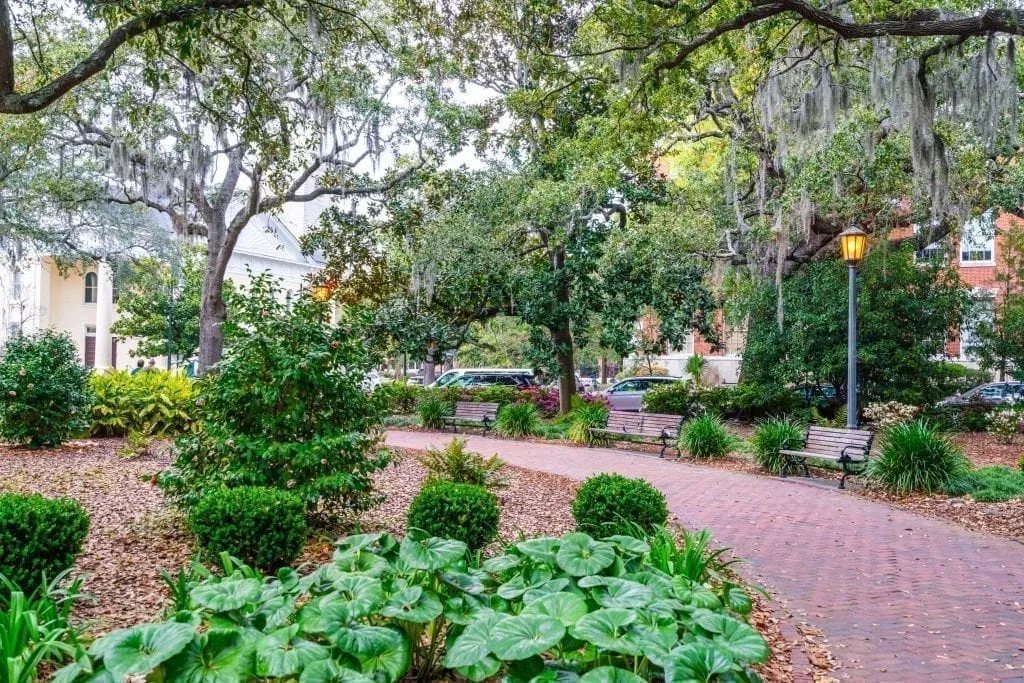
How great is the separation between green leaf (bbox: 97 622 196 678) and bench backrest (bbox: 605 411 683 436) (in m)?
13.2

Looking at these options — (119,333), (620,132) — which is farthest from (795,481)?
(119,333)

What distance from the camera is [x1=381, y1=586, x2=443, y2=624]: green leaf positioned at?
332 cm

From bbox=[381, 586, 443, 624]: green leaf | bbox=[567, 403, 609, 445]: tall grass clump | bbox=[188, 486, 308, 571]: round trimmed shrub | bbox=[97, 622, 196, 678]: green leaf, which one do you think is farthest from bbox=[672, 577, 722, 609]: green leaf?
bbox=[567, 403, 609, 445]: tall grass clump

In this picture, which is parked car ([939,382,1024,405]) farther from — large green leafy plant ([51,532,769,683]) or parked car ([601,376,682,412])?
large green leafy plant ([51,532,769,683])

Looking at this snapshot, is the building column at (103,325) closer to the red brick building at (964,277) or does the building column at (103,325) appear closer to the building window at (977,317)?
the red brick building at (964,277)

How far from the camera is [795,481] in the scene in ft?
39.7

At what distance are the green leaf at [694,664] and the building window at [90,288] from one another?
156 ft

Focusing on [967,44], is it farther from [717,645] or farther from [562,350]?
[717,645]

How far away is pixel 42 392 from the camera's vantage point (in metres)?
12.4

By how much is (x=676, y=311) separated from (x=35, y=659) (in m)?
17.6

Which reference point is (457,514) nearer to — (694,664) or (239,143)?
(694,664)

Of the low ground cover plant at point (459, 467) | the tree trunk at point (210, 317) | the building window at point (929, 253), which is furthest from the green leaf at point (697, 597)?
the tree trunk at point (210, 317)

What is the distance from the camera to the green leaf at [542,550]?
4.03 m

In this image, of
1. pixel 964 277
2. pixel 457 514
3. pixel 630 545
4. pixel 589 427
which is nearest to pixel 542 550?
pixel 630 545
